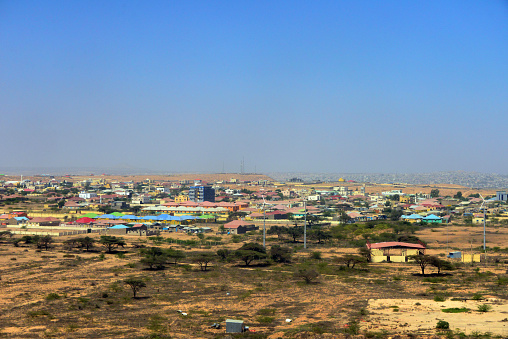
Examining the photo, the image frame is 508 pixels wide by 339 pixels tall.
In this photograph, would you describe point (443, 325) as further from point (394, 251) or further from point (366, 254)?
point (394, 251)

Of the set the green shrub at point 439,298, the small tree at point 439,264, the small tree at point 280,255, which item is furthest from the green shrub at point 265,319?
the small tree at point 280,255

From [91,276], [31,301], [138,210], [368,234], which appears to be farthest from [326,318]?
[138,210]

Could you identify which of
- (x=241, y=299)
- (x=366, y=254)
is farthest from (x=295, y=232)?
(x=241, y=299)

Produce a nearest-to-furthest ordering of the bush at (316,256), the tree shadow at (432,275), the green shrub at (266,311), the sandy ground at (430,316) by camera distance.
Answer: the sandy ground at (430,316) → the green shrub at (266,311) → the tree shadow at (432,275) → the bush at (316,256)

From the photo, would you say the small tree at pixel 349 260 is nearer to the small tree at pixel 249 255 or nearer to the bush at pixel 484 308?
the small tree at pixel 249 255

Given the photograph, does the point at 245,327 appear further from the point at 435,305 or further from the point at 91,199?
the point at 91,199

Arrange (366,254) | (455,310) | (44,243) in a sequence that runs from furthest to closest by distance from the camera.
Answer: (44,243), (366,254), (455,310)

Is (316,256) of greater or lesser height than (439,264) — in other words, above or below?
below

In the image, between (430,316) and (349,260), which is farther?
(349,260)

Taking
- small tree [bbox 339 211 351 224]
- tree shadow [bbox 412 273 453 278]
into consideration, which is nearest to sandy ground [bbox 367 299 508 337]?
tree shadow [bbox 412 273 453 278]
